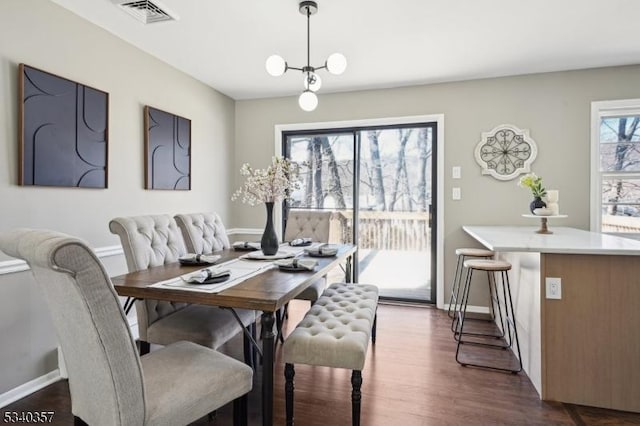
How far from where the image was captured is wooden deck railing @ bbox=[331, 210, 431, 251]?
13.3 ft

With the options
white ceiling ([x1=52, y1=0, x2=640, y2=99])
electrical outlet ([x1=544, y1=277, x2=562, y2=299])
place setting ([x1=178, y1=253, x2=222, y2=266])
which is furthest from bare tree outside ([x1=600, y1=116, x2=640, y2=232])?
place setting ([x1=178, y1=253, x2=222, y2=266])

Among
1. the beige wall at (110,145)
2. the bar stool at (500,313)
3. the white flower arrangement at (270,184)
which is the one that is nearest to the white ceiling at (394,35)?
the beige wall at (110,145)

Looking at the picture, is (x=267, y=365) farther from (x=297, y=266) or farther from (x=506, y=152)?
(x=506, y=152)

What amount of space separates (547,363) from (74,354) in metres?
2.37

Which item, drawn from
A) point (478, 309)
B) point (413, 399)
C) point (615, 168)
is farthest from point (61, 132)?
point (615, 168)

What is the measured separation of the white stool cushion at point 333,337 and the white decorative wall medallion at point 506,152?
89.1 inches

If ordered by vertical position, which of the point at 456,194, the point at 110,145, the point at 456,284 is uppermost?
the point at 110,145

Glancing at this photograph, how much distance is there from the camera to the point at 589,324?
2.06 meters

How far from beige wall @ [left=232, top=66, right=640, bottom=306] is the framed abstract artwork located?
5.18 ft

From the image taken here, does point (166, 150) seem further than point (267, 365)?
Yes

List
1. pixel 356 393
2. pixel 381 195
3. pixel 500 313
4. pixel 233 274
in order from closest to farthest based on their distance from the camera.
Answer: pixel 356 393
pixel 233 274
pixel 500 313
pixel 381 195

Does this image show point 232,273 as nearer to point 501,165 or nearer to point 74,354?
point 74,354

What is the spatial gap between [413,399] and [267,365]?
1.07m

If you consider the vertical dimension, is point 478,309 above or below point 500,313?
below
